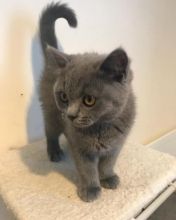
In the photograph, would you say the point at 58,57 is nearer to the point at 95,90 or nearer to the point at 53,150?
the point at 95,90

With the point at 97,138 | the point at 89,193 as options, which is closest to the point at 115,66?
the point at 97,138

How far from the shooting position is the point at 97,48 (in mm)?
1272

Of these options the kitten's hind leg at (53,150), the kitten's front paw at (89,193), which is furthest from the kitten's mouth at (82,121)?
the kitten's hind leg at (53,150)

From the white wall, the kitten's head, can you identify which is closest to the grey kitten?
the kitten's head

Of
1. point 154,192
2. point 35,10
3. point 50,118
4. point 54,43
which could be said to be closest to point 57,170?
point 50,118

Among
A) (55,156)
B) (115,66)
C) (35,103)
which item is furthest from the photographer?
(35,103)

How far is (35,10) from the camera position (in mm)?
1040

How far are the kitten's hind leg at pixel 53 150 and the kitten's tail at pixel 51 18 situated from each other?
326 millimetres

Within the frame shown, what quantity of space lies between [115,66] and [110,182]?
0.39 m

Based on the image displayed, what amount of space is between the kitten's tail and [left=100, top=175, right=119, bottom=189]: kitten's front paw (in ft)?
1.58

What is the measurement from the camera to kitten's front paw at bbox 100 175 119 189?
892mm

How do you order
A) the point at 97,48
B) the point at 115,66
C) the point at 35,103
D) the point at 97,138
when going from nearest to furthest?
1. the point at 115,66
2. the point at 97,138
3. the point at 35,103
4. the point at 97,48

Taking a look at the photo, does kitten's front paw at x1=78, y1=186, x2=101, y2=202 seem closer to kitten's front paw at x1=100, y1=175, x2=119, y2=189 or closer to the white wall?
kitten's front paw at x1=100, y1=175, x2=119, y2=189

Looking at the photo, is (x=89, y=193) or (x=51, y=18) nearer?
(x=89, y=193)
